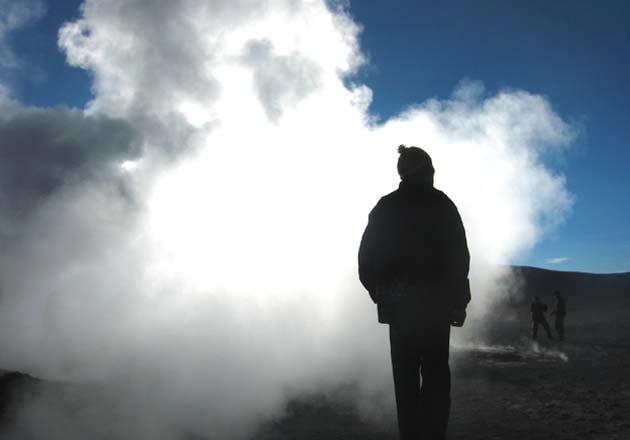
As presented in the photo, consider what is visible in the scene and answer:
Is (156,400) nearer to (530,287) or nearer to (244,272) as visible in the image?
(244,272)

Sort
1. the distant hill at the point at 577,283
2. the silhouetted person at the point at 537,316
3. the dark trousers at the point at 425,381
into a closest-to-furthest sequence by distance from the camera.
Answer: the dark trousers at the point at 425,381
the silhouetted person at the point at 537,316
the distant hill at the point at 577,283

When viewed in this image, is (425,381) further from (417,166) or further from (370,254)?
(417,166)

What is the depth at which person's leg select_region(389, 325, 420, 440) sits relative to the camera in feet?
8.23

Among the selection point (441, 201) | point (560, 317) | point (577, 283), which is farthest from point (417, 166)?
point (577, 283)

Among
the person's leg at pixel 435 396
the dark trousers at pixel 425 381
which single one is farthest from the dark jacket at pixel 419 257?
the person's leg at pixel 435 396

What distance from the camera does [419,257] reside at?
8.44ft

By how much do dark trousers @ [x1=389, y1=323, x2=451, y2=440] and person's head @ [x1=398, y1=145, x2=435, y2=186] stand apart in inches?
34.2

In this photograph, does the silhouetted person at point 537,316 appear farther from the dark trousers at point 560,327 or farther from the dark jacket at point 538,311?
the dark trousers at point 560,327

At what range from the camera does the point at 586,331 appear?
57.5 feet

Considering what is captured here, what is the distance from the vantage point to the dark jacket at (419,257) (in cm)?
255

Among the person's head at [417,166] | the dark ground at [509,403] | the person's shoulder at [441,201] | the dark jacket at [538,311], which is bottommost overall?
the dark ground at [509,403]

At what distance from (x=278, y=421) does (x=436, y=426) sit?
10.0 ft

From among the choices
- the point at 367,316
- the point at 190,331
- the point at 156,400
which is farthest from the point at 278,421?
the point at 367,316

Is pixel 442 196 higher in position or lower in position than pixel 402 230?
higher
